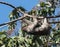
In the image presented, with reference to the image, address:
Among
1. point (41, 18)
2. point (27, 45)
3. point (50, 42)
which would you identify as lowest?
point (50, 42)

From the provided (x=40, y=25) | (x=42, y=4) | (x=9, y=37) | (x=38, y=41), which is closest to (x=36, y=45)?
(x=38, y=41)

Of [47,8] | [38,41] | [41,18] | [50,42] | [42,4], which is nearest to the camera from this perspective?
[41,18]

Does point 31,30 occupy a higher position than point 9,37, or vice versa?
point 31,30

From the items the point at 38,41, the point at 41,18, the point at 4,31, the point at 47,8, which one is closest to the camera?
the point at 41,18

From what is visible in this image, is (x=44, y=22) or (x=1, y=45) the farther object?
(x=1, y=45)

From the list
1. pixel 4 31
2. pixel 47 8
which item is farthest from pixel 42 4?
pixel 4 31

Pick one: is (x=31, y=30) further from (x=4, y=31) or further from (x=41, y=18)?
(x=4, y=31)

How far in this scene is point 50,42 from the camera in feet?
24.2

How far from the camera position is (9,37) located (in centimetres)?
456

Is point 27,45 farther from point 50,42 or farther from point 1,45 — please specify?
point 50,42

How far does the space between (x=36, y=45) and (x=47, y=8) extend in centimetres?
123

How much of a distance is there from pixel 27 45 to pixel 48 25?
1620 millimetres

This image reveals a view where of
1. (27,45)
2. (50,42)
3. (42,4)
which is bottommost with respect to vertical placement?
(50,42)

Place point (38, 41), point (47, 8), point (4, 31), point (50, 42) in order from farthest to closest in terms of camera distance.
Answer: point (50, 42)
point (47, 8)
point (4, 31)
point (38, 41)
